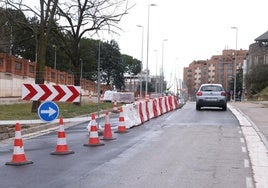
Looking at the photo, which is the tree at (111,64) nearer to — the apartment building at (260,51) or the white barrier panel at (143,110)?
the apartment building at (260,51)

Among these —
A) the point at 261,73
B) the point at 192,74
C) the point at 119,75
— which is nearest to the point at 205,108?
the point at 261,73

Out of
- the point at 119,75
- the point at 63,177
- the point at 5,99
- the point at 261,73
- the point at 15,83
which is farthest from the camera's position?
the point at 119,75

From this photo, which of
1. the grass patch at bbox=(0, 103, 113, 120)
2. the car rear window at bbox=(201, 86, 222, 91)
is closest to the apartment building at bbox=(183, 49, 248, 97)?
the car rear window at bbox=(201, 86, 222, 91)

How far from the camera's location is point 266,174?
8.99m

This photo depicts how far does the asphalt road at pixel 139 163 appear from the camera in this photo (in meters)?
8.25

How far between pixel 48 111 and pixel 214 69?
161647 mm

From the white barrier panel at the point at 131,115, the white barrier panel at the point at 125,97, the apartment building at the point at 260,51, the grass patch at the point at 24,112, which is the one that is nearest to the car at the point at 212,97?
the grass patch at the point at 24,112

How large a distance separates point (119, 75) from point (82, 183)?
266 feet

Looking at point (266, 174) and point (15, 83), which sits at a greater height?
point (15, 83)

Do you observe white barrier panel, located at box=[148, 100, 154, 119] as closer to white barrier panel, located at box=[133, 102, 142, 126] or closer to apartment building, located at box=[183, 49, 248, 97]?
white barrier panel, located at box=[133, 102, 142, 126]

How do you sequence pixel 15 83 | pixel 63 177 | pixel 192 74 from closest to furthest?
pixel 63 177 → pixel 15 83 → pixel 192 74

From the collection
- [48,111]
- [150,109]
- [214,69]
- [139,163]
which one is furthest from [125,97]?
[214,69]

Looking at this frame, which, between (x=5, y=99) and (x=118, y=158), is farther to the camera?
(x=5, y=99)

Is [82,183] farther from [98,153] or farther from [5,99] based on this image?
[5,99]
